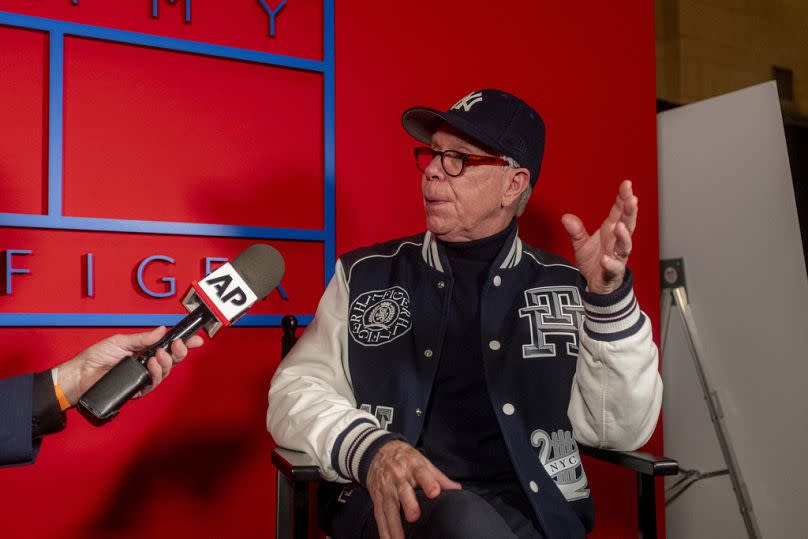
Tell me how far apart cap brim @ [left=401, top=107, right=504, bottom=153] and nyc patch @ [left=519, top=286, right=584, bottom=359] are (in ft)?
1.26

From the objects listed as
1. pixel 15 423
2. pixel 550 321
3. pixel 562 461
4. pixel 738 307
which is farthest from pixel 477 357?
pixel 738 307

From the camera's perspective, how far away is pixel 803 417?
262cm

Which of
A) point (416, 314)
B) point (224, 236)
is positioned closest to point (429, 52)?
point (224, 236)

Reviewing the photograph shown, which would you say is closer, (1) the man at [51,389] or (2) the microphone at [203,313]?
(2) the microphone at [203,313]

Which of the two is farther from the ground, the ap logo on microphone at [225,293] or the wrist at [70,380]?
the ap logo on microphone at [225,293]

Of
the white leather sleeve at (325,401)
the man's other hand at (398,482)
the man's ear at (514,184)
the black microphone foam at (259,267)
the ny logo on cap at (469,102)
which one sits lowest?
the man's other hand at (398,482)

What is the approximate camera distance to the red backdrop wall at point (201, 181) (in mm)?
2059

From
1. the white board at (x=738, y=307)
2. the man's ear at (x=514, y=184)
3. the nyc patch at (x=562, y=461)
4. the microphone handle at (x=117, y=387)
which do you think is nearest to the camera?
the microphone handle at (x=117, y=387)

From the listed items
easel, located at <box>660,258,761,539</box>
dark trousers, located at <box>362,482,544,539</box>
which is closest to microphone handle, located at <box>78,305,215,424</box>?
dark trousers, located at <box>362,482,544,539</box>

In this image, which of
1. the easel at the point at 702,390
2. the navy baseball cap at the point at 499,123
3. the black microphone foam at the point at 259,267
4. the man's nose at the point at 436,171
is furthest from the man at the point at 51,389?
the easel at the point at 702,390

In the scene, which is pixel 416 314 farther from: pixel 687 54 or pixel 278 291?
pixel 687 54

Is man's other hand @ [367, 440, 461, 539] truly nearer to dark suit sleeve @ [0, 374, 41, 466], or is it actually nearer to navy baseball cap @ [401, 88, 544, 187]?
dark suit sleeve @ [0, 374, 41, 466]

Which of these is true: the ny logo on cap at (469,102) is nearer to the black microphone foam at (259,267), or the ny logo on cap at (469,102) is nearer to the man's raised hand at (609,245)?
the man's raised hand at (609,245)

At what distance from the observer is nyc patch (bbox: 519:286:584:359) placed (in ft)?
6.07
